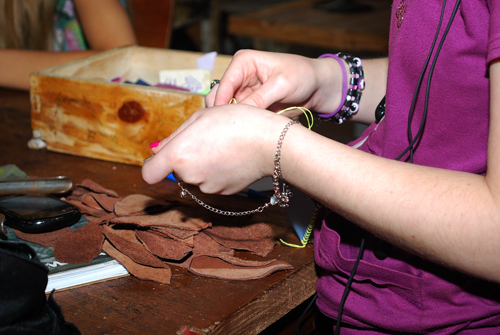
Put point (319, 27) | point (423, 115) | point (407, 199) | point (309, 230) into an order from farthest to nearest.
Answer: point (319, 27) → point (309, 230) → point (423, 115) → point (407, 199)

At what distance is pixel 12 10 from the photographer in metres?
1.38

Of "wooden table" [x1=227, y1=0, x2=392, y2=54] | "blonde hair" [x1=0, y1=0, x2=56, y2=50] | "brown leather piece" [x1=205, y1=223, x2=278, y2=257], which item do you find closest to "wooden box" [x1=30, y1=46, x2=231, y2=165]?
"brown leather piece" [x1=205, y1=223, x2=278, y2=257]

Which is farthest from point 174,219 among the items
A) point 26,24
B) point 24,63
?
point 26,24

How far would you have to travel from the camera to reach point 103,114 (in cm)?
91

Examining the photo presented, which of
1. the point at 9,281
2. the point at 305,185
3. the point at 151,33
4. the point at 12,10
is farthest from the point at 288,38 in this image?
the point at 9,281

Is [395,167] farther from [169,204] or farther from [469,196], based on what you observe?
[169,204]

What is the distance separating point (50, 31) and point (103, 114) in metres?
0.77

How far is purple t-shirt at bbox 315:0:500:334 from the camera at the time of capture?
0.52 metres

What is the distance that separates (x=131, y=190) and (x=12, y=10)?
3.03 feet

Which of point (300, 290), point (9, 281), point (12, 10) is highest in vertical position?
point (12, 10)

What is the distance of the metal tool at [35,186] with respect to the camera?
702 millimetres

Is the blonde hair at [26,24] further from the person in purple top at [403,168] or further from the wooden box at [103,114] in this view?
the person in purple top at [403,168]

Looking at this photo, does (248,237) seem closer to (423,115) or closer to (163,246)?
(163,246)

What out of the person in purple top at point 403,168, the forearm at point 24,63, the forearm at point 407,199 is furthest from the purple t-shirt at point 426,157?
the forearm at point 24,63
